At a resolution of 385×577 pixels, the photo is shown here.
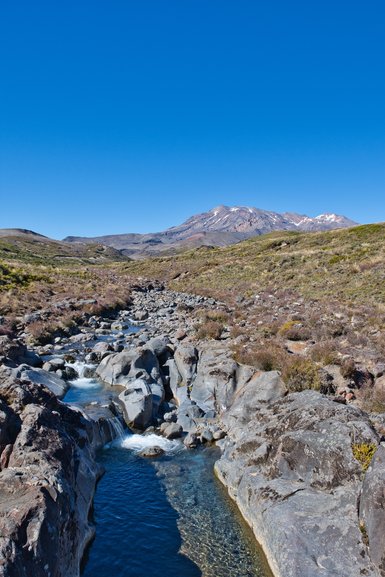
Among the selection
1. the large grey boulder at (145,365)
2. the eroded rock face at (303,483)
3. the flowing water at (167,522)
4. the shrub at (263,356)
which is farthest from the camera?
the large grey boulder at (145,365)

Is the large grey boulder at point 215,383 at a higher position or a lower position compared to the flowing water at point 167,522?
higher

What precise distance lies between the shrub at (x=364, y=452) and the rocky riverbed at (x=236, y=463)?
34 mm

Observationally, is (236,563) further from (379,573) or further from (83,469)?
(83,469)

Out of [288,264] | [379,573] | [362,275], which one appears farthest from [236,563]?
[288,264]

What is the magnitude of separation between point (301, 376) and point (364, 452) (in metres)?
6.30

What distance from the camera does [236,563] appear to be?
1040 cm

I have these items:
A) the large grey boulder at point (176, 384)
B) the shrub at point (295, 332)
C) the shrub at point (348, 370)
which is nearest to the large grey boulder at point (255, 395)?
the shrub at point (348, 370)

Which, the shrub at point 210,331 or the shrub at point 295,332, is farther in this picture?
the shrub at point 210,331

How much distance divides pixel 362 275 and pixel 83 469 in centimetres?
3707

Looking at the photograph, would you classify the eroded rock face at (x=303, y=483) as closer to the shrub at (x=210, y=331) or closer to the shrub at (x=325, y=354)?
the shrub at (x=325, y=354)

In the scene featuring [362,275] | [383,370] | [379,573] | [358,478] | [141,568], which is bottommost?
[141,568]

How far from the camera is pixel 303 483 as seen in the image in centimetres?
1138

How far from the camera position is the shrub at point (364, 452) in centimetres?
1072

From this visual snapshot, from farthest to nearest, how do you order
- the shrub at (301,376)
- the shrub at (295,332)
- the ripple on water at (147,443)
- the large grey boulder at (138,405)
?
the shrub at (295,332) → the large grey boulder at (138,405) → the shrub at (301,376) → the ripple on water at (147,443)
